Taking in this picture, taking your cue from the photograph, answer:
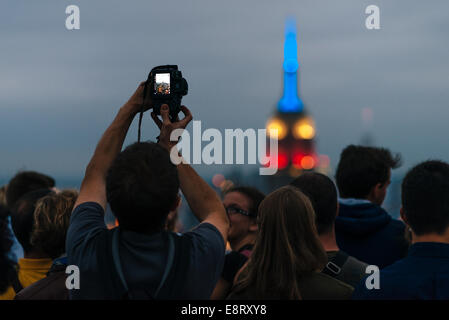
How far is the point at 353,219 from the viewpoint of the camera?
4441 mm

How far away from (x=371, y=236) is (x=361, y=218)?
161 mm

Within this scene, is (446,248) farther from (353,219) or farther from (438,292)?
(353,219)

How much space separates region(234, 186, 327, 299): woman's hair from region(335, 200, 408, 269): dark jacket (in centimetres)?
123

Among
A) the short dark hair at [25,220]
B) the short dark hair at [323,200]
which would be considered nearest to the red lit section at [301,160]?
the short dark hair at [323,200]

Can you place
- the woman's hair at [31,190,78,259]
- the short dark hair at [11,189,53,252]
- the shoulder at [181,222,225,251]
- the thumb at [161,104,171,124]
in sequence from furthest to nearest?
the short dark hair at [11,189,53,252] < the woman's hair at [31,190,78,259] < the thumb at [161,104,171,124] < the shoulder at [181,222,225,251]

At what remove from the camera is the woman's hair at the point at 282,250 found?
9.98ft

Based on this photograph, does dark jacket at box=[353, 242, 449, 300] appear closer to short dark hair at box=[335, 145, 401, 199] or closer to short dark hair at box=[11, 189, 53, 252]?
short dark hair at box=[335, 145, 401, 199]

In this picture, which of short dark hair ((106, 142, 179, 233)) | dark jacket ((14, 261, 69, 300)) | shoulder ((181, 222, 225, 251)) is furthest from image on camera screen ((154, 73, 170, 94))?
dark jacket ((14, 261, 69, 300))

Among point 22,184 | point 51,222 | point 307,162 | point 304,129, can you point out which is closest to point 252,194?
point 51,222

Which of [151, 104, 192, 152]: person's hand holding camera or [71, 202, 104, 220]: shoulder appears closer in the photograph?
[71, 202, 104, 220]: shoulder

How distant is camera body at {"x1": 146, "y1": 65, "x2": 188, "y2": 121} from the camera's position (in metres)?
3.09

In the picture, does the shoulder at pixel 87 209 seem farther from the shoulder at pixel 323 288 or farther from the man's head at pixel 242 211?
the man's head at pixel 242 211

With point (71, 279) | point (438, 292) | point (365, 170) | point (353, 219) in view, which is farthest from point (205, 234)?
point (365, 170)

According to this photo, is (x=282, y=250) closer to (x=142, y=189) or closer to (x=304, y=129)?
(x=142, y=189)
